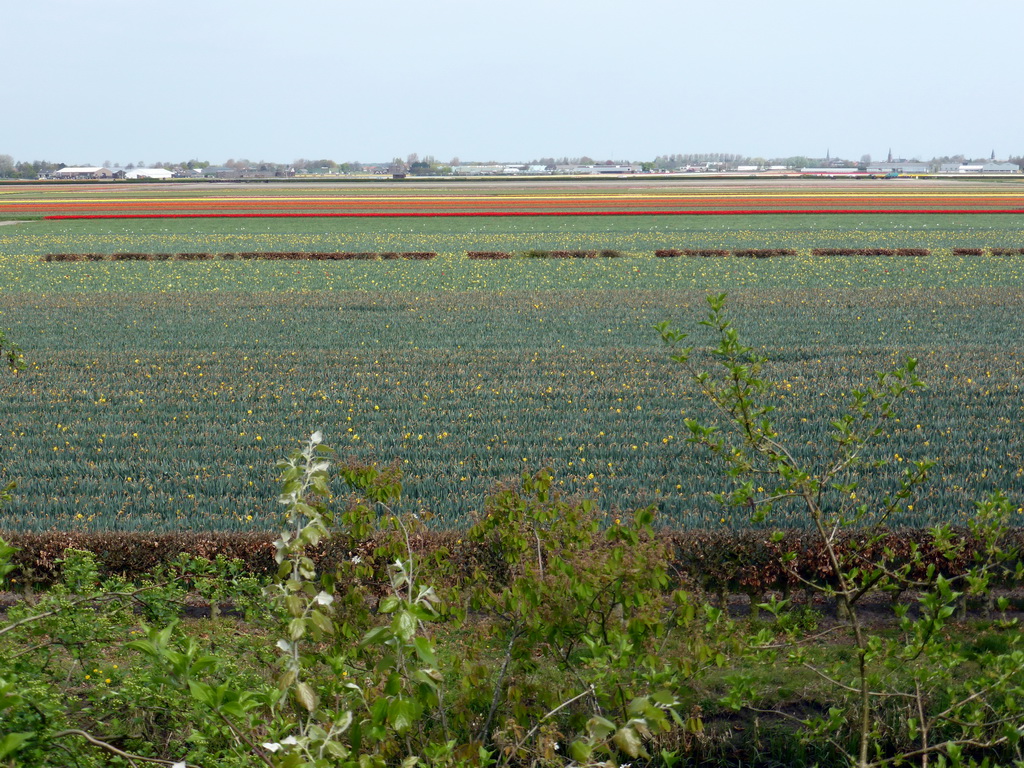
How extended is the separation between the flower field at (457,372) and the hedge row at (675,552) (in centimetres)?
96

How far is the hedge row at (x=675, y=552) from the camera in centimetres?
773

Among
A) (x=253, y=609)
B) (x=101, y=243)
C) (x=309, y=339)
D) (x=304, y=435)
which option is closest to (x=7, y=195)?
(x=101, y=243)

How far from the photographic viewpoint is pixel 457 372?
16.6 m

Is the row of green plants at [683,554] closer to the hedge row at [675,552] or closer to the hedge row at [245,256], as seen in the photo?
the hedge row at [675,552]

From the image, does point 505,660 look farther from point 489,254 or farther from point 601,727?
point 489,254

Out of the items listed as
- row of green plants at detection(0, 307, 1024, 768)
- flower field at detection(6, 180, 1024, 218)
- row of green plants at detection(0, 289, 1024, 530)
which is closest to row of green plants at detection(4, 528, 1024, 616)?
row of green plants at detection(0, 289, 1024, 530)

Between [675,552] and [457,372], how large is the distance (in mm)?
9270

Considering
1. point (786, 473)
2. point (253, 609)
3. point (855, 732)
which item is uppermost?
point (786, 473)

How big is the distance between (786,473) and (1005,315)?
2120 cm

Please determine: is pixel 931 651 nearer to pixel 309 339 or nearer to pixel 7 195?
pixel 309 339

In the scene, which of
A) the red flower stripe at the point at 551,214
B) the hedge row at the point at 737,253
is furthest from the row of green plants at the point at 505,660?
the red flower stripe at the point at 551,214

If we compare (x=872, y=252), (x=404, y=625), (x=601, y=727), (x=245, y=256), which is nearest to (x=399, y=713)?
(x=404, y=625)

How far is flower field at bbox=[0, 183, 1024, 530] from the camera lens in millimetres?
10688

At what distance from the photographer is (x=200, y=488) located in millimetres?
10617
